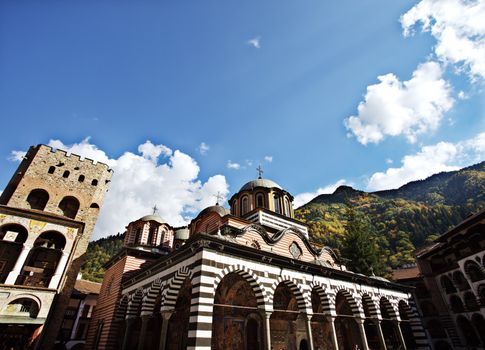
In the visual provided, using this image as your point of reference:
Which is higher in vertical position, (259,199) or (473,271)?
(259,199)

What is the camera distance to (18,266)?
14578mm

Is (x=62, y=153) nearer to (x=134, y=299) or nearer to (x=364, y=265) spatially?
(x=134, y=299)

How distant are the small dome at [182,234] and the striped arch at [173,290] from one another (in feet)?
42.4

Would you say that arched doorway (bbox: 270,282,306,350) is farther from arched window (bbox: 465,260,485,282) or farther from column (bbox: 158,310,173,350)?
arched window (bbox: 465,260,485,282)

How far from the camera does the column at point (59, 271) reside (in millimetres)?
15167

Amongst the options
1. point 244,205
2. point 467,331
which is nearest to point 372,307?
point 244,205

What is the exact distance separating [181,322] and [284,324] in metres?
5.57

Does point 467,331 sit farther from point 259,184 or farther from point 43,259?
point 43,259

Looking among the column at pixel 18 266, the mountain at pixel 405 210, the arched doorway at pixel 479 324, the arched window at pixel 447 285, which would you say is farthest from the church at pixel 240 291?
the mountain at pixel 405 210

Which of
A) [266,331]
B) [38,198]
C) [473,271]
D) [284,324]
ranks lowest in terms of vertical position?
[266,331]

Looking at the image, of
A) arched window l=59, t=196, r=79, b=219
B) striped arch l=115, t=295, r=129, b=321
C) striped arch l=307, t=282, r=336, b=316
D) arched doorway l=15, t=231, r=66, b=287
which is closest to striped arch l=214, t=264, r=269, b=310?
striped arch l=307, t=282, r=336, b=316

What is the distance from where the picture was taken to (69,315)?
27.5 m

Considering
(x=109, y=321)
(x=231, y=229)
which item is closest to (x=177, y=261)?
(x=231, y=229)

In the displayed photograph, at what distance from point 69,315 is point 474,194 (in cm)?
8432
